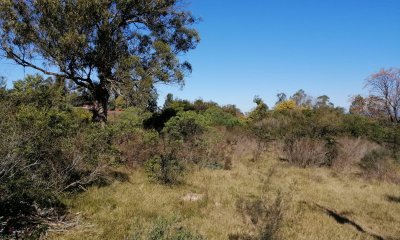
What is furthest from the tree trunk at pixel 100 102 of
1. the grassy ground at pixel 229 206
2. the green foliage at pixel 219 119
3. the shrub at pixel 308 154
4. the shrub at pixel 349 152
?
the shrub at pixel 349 152

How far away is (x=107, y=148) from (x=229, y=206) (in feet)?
10.7

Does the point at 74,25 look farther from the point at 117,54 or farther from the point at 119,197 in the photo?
the point at 119,197

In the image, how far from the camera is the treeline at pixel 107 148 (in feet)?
18.5

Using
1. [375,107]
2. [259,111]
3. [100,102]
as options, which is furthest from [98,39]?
[375,107]

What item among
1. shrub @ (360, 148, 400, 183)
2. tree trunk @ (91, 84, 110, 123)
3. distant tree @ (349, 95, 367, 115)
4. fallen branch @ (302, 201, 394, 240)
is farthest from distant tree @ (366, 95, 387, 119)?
fallen branch @ (302, 201, 394, 240)

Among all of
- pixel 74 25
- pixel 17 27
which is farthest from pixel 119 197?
pixel 17 27

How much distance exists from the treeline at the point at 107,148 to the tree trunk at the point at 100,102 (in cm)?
86

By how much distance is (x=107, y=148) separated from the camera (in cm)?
853

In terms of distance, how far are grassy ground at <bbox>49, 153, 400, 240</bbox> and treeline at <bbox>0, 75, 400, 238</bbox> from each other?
1.82 ft

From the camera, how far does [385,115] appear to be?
3400cm

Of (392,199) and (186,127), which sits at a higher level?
(186,127)

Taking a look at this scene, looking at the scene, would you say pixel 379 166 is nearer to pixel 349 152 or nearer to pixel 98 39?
pixel 349 152

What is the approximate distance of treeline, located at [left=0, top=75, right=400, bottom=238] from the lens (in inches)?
222

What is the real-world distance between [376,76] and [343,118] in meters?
17.4
